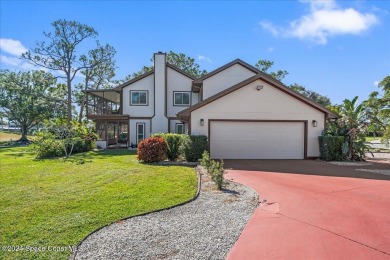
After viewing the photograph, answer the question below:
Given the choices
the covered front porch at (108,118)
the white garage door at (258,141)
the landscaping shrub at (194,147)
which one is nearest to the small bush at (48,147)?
the covered front porch at (108,118)

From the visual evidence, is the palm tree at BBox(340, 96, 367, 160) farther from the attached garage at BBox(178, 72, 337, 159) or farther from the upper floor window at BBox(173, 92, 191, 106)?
the upper floor window at BBox(173, 92, 191, 106)

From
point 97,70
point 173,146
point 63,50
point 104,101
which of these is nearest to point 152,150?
point 173,146

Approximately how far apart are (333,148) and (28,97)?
4106 cm

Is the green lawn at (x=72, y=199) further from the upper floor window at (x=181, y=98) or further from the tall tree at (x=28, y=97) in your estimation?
the tall tree at (x=28, y=97)

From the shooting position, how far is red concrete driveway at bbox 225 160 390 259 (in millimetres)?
4176

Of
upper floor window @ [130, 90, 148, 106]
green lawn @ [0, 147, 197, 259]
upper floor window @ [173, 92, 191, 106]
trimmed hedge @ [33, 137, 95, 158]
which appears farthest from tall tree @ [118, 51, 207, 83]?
green lawn @ [0, 147, 197, 259]

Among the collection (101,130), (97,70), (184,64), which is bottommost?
(101,130)

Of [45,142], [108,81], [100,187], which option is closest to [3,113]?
[108,81]

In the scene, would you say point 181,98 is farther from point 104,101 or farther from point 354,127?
point 354,127

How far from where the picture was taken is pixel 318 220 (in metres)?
5.47

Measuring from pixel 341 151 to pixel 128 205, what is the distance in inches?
536

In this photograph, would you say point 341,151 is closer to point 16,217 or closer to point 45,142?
point 16,217

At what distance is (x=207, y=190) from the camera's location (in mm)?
8102

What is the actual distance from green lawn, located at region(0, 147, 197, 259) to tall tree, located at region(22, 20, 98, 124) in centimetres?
2499
